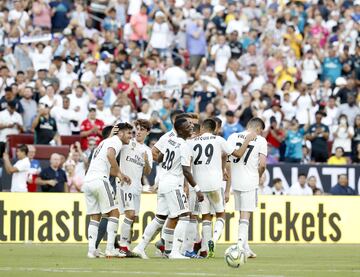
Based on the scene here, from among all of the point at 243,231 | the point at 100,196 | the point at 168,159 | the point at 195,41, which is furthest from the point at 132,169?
the point at 195,41

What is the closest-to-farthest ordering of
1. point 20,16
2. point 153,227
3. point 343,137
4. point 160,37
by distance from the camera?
point 153,227 < point 343,137 < point 20,16 < point 160,37

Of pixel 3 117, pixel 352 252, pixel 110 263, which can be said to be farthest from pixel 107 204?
pixel 3 117

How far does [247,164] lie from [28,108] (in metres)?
10.4

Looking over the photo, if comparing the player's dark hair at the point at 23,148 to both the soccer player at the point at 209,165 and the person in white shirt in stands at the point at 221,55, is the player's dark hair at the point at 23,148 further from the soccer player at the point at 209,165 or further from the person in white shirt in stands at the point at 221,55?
the person in white shirt in stands at the point at 221,55

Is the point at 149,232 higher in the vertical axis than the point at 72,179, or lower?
lower

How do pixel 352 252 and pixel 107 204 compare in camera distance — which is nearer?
pixel 107 204

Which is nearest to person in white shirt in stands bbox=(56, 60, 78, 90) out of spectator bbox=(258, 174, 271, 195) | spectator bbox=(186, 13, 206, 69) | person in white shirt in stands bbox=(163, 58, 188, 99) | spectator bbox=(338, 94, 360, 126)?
person in white shirt in stands bbox=(163, 58, 188, 99)

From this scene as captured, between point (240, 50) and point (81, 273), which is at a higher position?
point (240, 50)

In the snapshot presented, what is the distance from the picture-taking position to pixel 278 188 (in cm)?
3042

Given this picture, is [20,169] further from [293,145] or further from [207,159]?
[207,159]

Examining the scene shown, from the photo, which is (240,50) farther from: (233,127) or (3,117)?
(3,117)

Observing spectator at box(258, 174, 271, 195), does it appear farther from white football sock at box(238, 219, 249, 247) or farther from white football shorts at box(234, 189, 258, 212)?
white football sock at box(238, 219, 249, 247)

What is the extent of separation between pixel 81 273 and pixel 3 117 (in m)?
13.9

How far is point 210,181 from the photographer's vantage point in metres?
22.0
